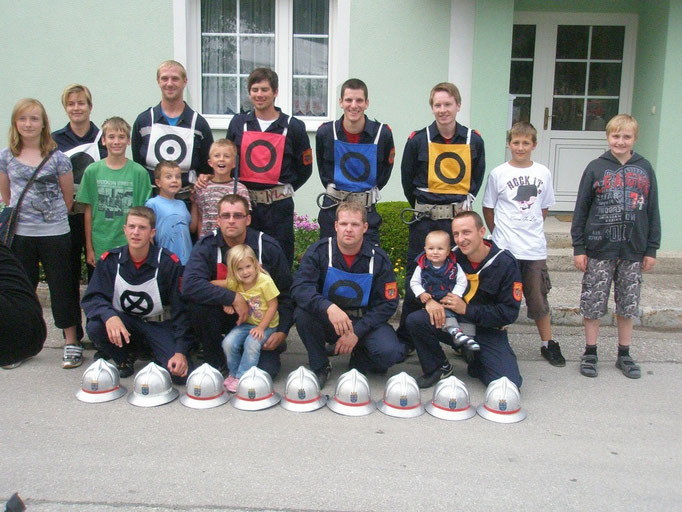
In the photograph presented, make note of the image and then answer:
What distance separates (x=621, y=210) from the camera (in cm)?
456

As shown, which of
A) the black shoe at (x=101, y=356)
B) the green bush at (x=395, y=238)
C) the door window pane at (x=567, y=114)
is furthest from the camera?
the door window pane at (x=567, y=114)

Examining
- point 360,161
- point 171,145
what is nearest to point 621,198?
point 360,161

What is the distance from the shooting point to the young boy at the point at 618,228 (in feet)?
14.9

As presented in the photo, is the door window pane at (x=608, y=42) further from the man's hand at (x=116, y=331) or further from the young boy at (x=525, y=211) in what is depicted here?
the man's hand at (x=116, y=331)

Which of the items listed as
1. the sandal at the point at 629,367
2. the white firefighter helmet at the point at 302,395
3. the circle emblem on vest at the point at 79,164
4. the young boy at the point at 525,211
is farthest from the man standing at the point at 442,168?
the circle emblem on vest at the point at 79,164

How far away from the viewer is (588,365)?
4688 millimetres

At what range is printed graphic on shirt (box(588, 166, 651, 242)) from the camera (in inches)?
179

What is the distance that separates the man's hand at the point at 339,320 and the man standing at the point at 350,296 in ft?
0.12

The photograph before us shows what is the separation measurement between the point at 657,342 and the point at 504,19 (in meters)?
4.15

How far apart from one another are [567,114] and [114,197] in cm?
637

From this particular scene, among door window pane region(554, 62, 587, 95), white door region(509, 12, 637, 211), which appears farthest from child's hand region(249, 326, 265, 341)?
door window pane region(554, 62, 587, 95)

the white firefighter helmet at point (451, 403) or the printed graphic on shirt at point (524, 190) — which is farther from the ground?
the printed graphic on shirt at point (524, 190)

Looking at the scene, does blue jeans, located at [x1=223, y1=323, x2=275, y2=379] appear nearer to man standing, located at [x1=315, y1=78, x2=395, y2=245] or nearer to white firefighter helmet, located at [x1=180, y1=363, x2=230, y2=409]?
white firefighter helmet, located at [x1=180, y1=363, x2=230, y2=409]

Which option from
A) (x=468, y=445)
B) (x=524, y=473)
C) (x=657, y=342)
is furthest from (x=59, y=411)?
(x=657, y=342)
